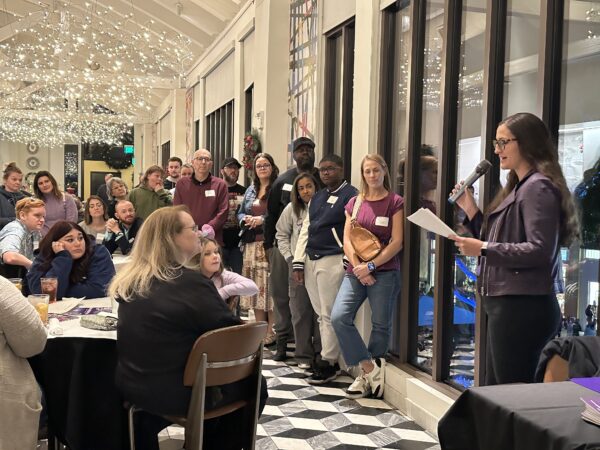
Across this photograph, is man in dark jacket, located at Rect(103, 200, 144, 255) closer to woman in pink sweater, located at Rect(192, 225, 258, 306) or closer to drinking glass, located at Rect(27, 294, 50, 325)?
woman in pink sweater, located at Rect(192, 225, 258, 306)

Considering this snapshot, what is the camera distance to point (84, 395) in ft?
9.52

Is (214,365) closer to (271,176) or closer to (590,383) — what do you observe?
(590,383)

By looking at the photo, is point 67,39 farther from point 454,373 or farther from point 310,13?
point 454,373

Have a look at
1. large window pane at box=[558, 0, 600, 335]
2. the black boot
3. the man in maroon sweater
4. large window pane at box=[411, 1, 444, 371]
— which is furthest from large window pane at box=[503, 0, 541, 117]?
the man in maroon sweater

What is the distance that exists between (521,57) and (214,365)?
2.20 m

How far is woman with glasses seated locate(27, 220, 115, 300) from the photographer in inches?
148

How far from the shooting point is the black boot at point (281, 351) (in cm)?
568

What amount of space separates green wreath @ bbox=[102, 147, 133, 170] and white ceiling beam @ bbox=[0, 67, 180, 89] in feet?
49.5

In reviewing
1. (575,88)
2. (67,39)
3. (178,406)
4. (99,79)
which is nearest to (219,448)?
(178,406)

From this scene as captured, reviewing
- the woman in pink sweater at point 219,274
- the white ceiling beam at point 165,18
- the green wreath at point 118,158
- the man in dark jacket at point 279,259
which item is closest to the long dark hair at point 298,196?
the man in dark jacket at point 279,259

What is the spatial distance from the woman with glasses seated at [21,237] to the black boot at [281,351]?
204 cm

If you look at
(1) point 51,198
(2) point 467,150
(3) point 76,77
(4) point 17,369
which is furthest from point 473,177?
(3) point 76,77

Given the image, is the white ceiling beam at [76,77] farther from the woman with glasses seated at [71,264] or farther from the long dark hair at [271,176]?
the woman with glasses seated at [71,264]

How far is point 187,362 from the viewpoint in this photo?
2586mm
